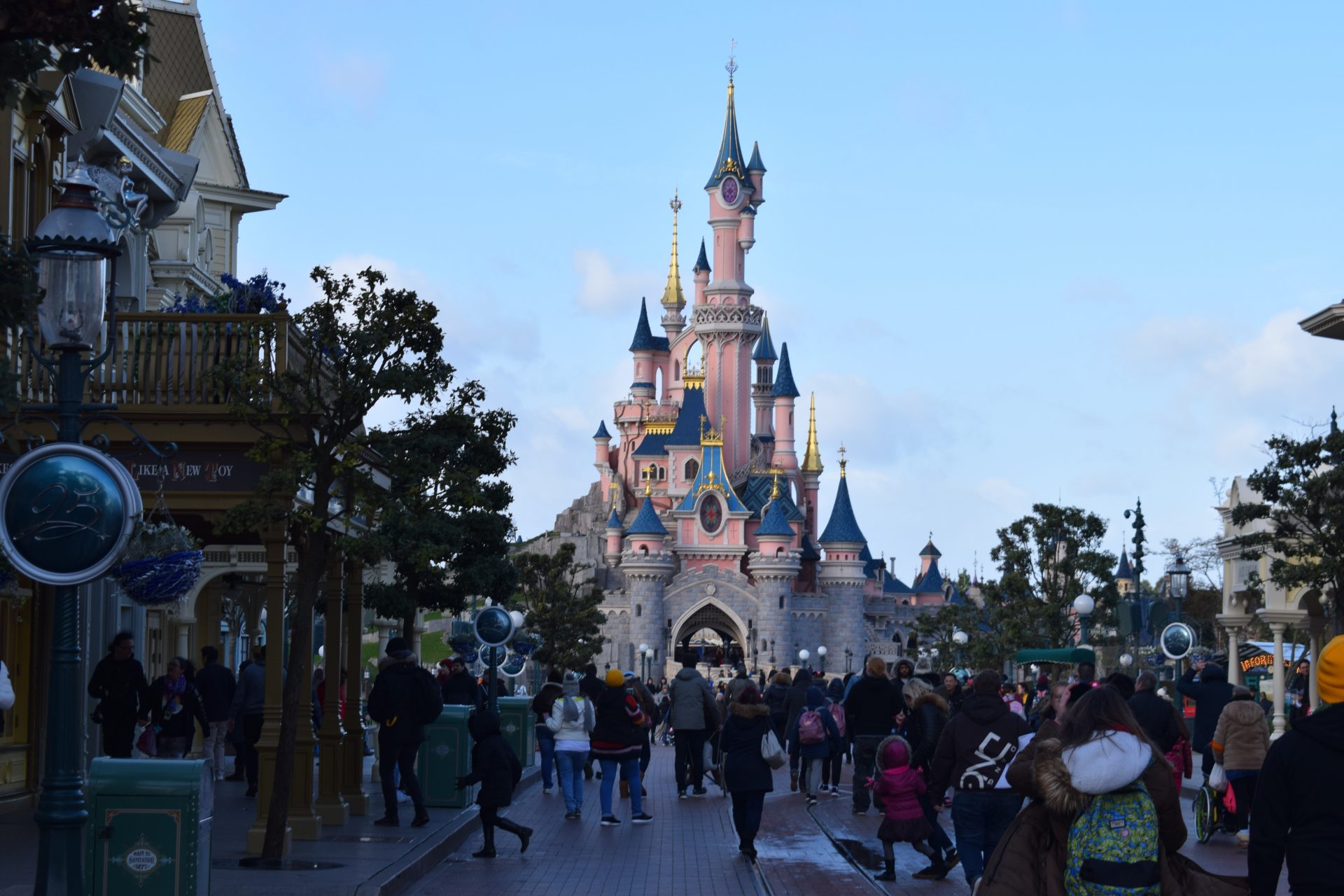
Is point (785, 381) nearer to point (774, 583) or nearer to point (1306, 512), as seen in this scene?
point (774, 583)

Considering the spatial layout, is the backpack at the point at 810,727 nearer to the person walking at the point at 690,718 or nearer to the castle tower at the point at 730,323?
the person walking at the point at 690,718

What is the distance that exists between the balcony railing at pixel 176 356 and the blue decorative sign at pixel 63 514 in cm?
567

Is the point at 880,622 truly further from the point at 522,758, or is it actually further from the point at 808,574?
the point at 522,758

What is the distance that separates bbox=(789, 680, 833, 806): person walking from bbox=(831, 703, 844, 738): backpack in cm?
59

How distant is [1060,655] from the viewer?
90.4ft

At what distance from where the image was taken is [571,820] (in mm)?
18219

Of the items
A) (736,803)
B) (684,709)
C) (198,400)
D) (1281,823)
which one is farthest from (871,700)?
(1281,823)

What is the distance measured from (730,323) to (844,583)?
1822 cm

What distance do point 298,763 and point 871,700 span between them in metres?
6.47

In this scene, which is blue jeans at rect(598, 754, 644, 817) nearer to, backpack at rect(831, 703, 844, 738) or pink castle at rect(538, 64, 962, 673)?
backpack at rect(831, 703, 844, 738)

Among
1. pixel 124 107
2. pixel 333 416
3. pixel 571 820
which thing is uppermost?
pixel 124 107

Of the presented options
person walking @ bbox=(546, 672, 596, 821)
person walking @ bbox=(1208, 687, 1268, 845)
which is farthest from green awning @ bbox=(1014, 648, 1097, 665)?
person walking @ bbox=(1208, 687, 1268, 845)

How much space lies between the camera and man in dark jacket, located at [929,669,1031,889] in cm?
1055

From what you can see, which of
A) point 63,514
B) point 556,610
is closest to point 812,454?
point 556,610
